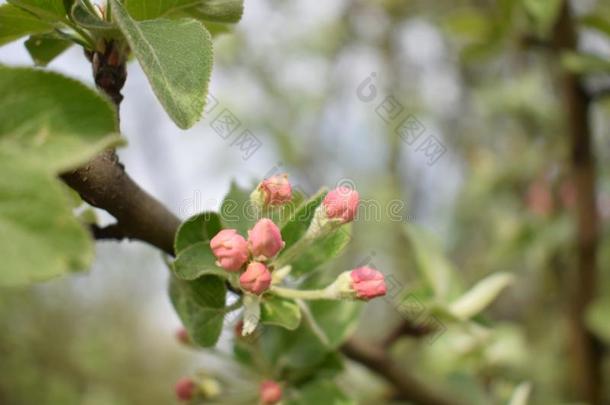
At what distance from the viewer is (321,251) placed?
1.88ft

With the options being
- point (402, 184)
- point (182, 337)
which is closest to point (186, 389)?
point (182, 337)

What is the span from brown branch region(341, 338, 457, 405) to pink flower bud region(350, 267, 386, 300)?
0.25 m

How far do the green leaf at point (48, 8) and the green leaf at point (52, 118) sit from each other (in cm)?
13

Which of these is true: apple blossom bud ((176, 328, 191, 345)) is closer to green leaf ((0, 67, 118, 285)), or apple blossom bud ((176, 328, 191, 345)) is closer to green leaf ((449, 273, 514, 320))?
green leaf ((449, 273, 514, 320))

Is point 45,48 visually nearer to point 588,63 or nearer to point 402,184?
point 588,63

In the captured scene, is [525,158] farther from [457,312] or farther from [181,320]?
[181,320]

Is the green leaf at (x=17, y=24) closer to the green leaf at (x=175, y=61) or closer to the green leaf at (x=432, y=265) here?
the green leaf at (x=175, y=61)

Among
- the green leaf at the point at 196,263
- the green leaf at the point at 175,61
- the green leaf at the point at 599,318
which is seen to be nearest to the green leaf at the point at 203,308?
the green leaf at the point at 196,263

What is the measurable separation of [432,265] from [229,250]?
49 cm

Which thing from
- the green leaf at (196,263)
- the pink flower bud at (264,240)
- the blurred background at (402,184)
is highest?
the pink flower bud at (264,240)

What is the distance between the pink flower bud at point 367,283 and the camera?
19.2 inches

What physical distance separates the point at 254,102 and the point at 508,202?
1.50 metres

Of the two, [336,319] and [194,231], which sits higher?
[194,231]

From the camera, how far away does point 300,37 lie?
326 centimetres
